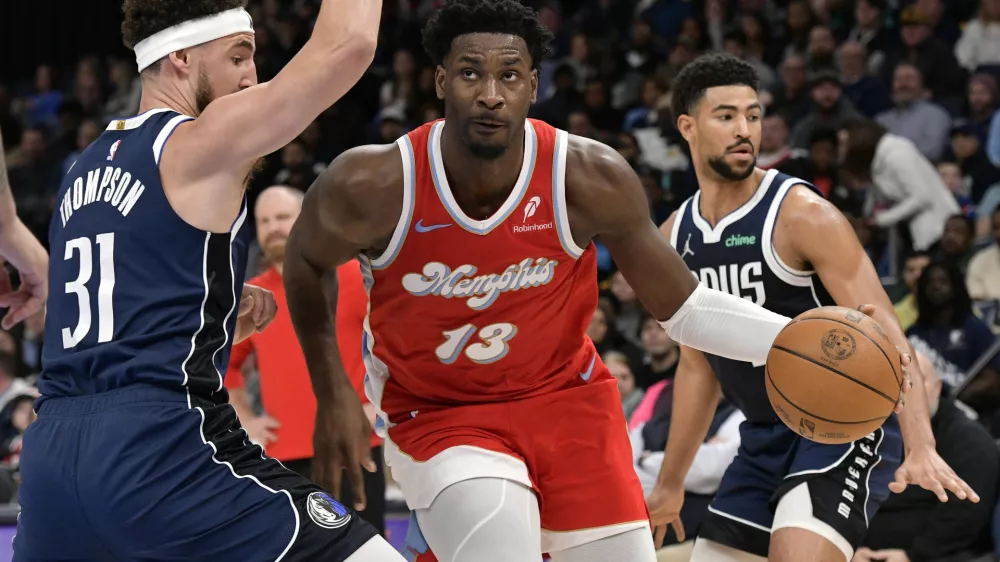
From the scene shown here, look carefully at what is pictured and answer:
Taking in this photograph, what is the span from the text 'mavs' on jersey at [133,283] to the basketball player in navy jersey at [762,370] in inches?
85.6

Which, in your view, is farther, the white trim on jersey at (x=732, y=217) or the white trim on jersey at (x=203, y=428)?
the white trim on jersey at (x=732, y=217)

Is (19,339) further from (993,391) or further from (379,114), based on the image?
(993,391)

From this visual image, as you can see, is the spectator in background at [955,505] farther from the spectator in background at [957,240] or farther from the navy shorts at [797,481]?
the spectator in background at [957,240]

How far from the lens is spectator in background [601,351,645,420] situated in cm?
771

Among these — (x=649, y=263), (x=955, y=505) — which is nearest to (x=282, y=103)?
(x=649, y=263)

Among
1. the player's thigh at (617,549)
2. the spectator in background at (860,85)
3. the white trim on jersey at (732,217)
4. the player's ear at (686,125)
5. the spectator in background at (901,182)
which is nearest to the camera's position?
the player's thigh at (617,549)

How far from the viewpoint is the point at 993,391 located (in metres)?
7.18

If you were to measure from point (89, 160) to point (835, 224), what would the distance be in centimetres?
254

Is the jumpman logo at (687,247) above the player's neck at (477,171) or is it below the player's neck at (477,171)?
below

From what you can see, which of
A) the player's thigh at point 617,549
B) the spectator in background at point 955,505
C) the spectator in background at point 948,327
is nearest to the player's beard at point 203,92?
the player's thigh at point 617,549

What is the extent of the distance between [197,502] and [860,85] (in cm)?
909

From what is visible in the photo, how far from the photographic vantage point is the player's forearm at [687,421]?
14.9 ft

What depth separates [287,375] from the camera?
5488mm

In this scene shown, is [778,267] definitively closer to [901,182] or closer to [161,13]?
[161,13]
